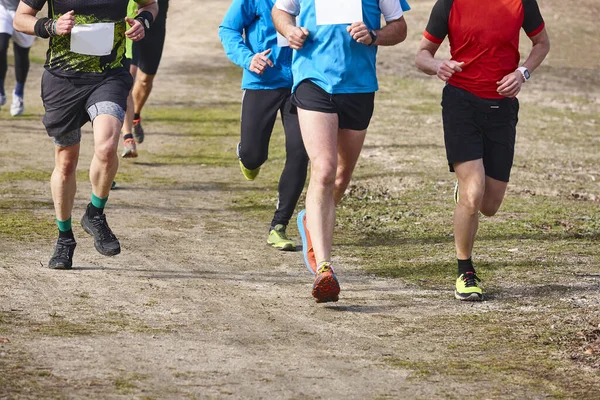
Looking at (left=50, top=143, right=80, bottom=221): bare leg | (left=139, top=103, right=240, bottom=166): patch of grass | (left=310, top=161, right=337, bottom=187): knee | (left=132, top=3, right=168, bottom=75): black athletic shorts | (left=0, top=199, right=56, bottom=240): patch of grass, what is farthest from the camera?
(left=139, top=103, right=240, bottom=166): patch of grass

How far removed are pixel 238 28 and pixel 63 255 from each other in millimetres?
2379

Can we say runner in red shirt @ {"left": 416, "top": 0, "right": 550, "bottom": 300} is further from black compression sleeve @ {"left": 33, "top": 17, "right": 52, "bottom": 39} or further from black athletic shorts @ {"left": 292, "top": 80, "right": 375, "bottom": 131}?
black compression sleeve @ {"left": 33, "top": 17, "right": 52, "bottom": 39}

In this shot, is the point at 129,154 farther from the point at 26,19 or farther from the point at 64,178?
the point at 26,19

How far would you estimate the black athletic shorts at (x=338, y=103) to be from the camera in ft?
23.1

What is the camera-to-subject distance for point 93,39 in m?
7.43

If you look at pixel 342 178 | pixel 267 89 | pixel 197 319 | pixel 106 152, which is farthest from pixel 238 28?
pixel 197 319

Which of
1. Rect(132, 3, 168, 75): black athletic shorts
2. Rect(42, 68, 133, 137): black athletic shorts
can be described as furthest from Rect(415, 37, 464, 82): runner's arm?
Rect(132, 3, 168, 75): black athletic shorts

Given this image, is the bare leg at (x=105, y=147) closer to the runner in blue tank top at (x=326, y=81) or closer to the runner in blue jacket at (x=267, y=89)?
the runner in blue tank top at (x=326, y=81)

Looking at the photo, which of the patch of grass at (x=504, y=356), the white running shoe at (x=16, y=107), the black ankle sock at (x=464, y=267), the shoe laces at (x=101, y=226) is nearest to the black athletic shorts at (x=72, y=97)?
the shoe laces at (x=101, y=226)

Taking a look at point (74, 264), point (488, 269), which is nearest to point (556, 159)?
point (488, 269)

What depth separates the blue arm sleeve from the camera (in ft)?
28.7

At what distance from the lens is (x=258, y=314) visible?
6.64m

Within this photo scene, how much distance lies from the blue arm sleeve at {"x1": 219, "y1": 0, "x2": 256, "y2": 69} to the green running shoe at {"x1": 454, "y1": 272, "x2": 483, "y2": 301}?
2.61m

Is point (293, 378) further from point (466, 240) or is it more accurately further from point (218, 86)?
point (218, 86)
